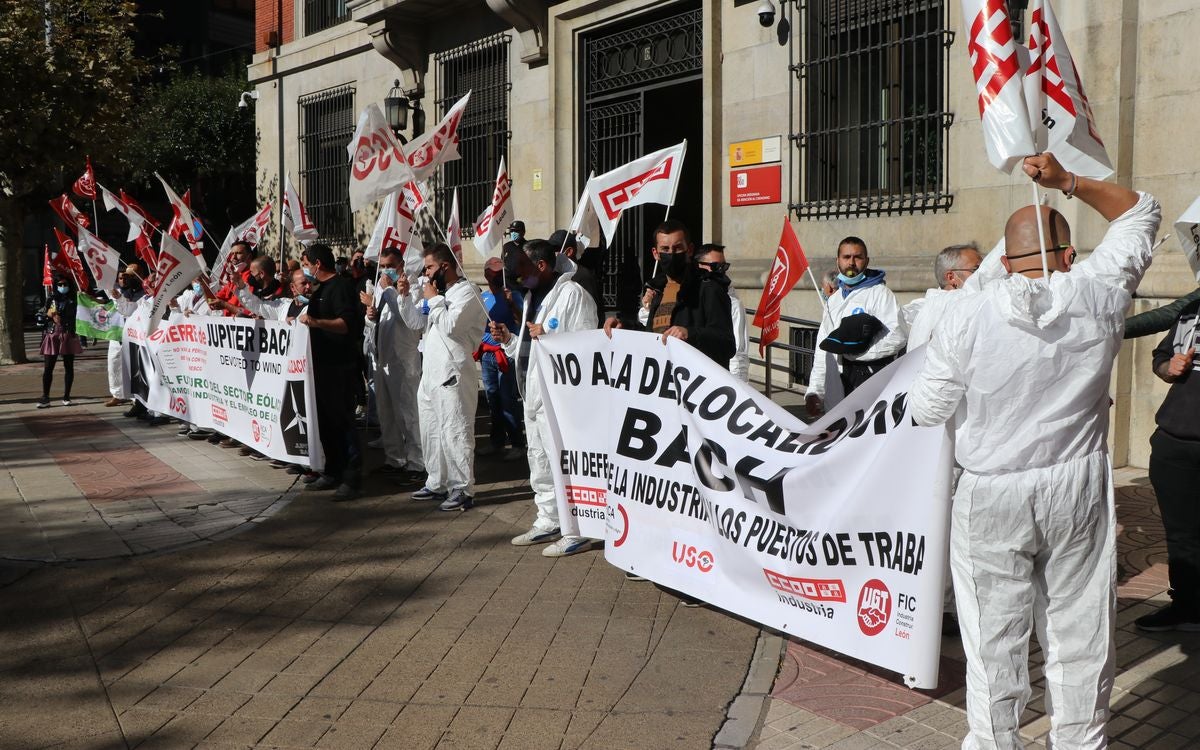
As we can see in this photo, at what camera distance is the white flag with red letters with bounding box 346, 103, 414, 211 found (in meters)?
8.50

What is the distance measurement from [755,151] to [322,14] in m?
12.0

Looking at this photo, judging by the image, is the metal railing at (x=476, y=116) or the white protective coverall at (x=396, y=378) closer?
the white protective coverall at (x=396, y=378)

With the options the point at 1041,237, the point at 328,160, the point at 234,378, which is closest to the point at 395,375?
the point at 234,378

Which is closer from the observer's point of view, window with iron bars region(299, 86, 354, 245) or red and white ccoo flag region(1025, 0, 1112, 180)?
red and white ccoo flag region(1025, 0, 1112, 180)

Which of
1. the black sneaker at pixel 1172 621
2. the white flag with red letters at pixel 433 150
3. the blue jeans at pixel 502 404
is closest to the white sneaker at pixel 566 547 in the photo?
the black sneaker at pixel 1172 621

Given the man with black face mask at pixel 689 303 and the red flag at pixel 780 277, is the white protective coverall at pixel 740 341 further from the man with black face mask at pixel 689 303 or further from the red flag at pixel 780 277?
the man with black face mask at pixel 689 303

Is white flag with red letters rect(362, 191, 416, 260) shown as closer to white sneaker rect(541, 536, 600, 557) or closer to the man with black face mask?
white sneaker rect(541, 536, 600, 557)

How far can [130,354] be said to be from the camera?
12828 millimetres

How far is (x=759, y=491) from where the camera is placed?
15.8 feet

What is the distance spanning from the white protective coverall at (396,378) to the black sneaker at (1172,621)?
5841 millimetres

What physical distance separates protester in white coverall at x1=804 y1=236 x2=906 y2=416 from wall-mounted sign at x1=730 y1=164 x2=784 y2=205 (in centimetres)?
556

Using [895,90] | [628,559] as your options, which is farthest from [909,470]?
[895,90]

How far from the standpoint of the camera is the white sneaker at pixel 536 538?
22.3ft

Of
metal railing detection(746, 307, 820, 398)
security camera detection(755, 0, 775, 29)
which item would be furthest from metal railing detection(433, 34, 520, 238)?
metal railing detection(746, 307, 820, 398)
